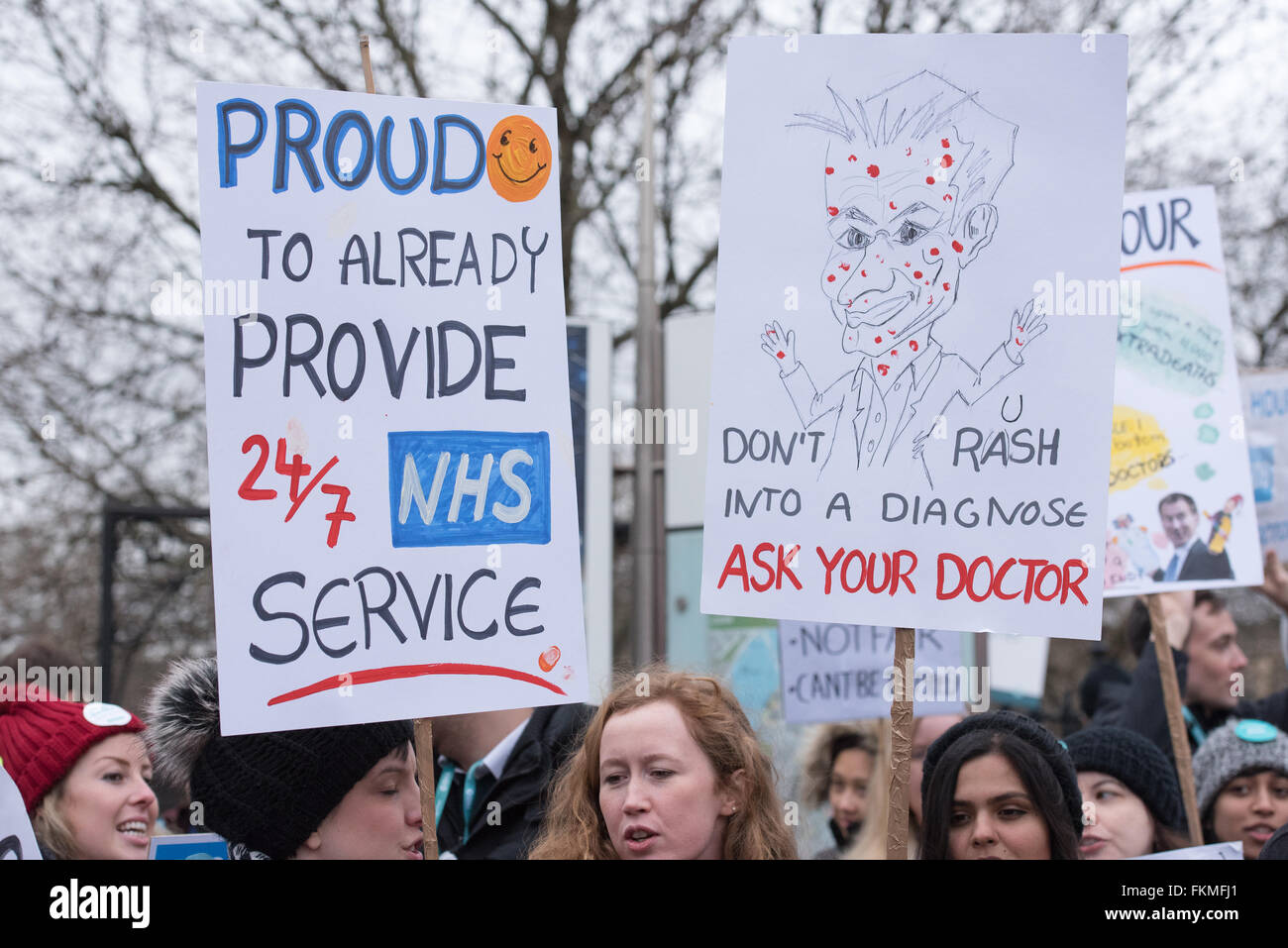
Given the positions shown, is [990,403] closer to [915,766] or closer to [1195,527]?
[1195,527]

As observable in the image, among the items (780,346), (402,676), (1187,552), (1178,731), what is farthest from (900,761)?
(1187,552)

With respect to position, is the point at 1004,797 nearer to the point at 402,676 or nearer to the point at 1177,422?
the point at 402,676

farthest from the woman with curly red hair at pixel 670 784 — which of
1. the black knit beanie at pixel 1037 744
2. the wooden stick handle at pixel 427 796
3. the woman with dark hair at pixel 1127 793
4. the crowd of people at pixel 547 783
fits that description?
the woman with dark hair at pixel 1127 793

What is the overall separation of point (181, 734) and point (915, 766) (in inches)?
93.9

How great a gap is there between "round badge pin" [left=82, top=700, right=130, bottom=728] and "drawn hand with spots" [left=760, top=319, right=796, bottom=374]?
1.66 metres

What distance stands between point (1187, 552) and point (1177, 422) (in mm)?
350

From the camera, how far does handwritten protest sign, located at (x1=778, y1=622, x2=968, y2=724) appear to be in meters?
4.63

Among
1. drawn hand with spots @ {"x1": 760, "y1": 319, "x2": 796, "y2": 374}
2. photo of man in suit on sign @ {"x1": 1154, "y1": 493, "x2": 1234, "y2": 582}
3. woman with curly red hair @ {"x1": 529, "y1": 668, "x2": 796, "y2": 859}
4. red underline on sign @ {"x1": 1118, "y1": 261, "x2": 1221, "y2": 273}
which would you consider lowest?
woman with curly red hair @ {"x1": 529, "y1": 668, "x2": 796, "y2": 859}

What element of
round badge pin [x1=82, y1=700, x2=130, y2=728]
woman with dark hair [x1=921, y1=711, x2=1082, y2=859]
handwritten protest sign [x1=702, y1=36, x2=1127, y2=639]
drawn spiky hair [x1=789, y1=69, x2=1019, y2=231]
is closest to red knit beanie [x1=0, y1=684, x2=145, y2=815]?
round badge pin [x1=82, y1=700, x2=130, y2=728]

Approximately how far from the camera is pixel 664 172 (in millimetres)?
10539

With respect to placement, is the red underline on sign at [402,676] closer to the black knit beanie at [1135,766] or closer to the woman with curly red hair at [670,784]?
the woman with curly red hair at [670,784]

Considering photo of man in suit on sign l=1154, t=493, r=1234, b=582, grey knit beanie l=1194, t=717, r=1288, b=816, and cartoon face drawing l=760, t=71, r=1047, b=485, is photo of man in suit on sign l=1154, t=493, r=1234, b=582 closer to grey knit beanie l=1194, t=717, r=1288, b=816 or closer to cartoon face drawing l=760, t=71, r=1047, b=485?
grey knit beanie l=1194, t=717, r=1288, b=816

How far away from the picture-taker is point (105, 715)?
9.59 ft

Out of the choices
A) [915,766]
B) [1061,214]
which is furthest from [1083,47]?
[915,766]
